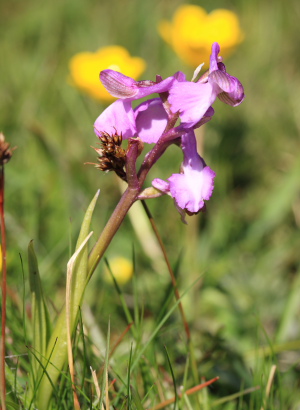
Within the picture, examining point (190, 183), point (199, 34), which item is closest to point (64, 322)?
point (190, 183)

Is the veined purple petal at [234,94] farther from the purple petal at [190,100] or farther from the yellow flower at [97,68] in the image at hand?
the yellow flower at [97,68]

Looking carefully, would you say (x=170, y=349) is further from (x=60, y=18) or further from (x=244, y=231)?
(x=60, y=18)

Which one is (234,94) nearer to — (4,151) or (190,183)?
(190,183)

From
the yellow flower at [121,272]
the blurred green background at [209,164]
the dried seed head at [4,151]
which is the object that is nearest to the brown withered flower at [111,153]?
the dried seed head at [4,151]

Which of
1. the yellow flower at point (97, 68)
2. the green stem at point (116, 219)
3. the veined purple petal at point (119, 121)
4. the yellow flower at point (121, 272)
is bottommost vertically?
the yellow flower at point (121, 272)

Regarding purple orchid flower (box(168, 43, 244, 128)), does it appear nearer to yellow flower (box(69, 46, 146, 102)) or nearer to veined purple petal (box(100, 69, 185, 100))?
veined purple petal (box(100, 69, 185, 100))
